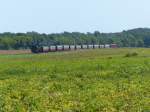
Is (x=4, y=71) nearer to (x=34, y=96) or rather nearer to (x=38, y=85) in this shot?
(x=38, y=85)

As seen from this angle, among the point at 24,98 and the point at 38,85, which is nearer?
the point at 24,98

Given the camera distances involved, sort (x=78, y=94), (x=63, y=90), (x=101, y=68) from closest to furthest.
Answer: (x=78, y=94) → (x=63, y=90) → (x=101, y=68)

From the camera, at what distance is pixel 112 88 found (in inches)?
1096

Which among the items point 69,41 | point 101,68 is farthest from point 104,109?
point 69,41

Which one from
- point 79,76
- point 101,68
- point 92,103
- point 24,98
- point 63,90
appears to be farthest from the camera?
point 101,68

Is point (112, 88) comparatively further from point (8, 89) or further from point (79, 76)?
point (79, 76)

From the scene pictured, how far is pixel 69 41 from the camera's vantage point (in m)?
184

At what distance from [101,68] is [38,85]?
732 inches

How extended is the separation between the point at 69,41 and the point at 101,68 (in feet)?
445

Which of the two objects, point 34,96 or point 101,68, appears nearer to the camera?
point 34,96

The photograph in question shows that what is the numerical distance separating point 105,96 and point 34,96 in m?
3.61

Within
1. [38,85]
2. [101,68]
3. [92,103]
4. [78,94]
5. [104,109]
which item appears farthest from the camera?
[101,68]

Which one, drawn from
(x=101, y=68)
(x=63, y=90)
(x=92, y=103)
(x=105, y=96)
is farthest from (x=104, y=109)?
(x=101, y=68)

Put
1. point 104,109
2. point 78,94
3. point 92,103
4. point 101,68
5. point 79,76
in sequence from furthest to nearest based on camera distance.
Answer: point 101,68
point 79,76
point 78,94
point 92,103
point 104,109
